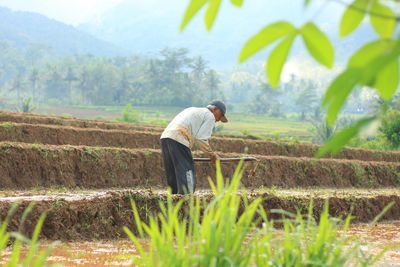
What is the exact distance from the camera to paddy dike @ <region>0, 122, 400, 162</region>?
15.6m

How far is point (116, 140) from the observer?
17.7 m

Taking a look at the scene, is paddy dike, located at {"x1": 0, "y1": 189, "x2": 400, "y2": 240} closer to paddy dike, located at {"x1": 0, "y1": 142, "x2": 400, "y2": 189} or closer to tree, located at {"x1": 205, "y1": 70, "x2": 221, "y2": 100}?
paddy dike, located at {"x1": 0, "y1": 142, "x2": 400, "y2": 189}

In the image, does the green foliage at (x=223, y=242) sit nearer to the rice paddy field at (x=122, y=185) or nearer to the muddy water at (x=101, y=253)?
the rice paddy field at (x=122, y=185)

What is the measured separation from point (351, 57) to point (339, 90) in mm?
69

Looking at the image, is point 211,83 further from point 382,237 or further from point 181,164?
point 382,237

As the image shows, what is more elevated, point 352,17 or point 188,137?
point 352,17

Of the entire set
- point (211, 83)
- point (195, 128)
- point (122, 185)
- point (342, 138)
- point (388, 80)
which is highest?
point (211, 83)

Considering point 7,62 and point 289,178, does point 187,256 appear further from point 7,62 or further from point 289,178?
point 7,62

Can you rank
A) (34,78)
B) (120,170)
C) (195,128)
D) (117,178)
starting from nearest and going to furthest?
(195,128)
(117,178)
(120,170)
(34,78)

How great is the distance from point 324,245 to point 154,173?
1126 centimetres

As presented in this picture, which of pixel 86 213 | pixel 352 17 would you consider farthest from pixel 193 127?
pixel 352 17

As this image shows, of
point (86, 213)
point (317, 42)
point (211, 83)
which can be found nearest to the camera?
point (317, 42)

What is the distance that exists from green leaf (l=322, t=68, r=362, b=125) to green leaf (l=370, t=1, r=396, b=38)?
12 centimetres

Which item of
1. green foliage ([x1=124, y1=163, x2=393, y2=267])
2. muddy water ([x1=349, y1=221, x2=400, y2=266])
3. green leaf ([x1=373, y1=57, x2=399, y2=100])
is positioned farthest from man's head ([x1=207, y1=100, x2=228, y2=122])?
green leaf ([x1=373, y1=57, x2=399, y2=100])
